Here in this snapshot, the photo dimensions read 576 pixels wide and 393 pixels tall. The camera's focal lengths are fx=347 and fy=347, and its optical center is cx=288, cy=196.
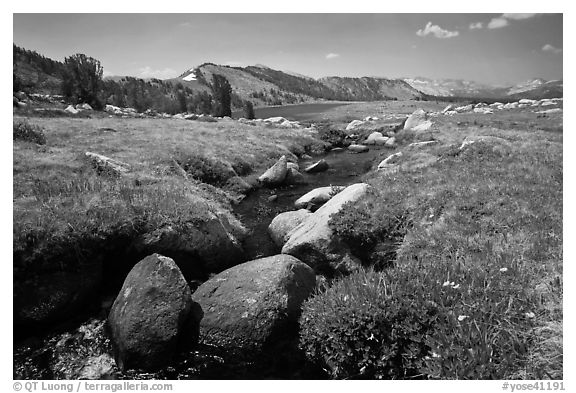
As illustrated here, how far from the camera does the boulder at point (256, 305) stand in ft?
25.0

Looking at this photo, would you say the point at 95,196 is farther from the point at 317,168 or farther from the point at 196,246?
the point at 317,168

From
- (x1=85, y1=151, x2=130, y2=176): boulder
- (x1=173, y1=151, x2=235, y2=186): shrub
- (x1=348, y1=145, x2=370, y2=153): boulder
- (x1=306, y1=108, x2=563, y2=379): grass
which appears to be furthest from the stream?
(x1=348, y1=145, x2=370, y2=153): boulder

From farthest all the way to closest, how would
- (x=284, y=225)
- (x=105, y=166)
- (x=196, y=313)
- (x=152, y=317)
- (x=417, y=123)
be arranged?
1. (x=417, y=123)
2. (x=105, y=166)
3. (x=284, y=225)
4. (x=196, y=313)
5. (x=152, y=317)

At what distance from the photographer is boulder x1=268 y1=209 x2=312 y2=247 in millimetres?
13242

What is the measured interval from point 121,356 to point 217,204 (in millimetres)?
9558

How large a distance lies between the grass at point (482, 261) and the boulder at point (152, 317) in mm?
2986

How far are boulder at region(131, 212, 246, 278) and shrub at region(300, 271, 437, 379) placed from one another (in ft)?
17.2

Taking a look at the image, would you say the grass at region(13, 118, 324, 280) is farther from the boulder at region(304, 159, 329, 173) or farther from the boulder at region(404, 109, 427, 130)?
the boulder at region(404, 109, 427, 130)

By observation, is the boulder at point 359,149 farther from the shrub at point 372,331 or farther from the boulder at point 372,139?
the shrub at point 372,331

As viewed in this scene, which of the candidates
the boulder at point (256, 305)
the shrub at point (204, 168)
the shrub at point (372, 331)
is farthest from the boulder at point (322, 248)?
the shrub at point (204, 168)

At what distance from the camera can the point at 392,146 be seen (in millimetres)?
32188

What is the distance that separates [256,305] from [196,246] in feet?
13.2

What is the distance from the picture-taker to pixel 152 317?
752cm

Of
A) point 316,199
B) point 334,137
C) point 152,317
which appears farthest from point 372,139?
point 152,317
